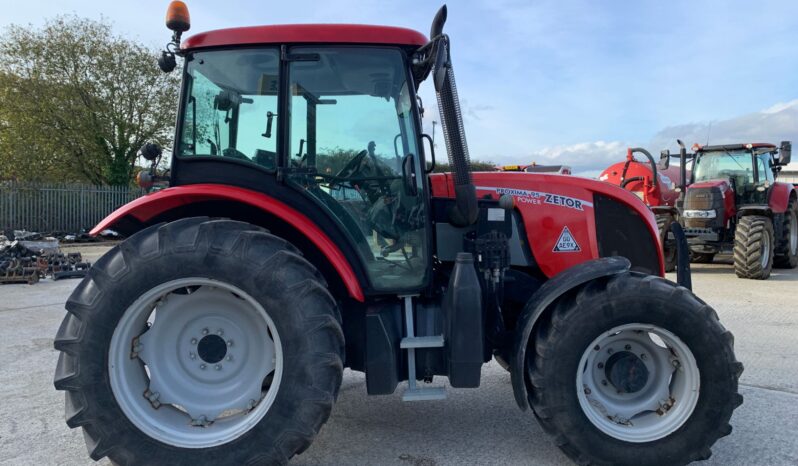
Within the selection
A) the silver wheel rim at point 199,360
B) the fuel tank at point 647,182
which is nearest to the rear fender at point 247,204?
A: the silver wheel rim at point 199,360

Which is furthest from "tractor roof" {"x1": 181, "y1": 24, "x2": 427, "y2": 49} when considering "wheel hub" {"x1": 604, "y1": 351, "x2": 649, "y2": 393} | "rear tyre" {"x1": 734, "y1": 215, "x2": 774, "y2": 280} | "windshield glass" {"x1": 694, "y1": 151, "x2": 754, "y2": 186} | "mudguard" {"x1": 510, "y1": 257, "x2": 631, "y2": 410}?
"windshield glass" {"x1": 694, "y1": 151, "x2": 754, "y2": 186}

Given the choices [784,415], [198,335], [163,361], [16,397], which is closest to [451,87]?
[198,335]

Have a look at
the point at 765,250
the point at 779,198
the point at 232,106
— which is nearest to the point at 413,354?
the point at 232,106

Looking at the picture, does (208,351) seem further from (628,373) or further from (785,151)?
(785,151)

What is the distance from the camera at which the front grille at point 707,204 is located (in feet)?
35.2

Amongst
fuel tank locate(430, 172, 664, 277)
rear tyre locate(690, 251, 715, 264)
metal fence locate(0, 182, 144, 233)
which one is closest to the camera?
fuel tank locate(430, 172, 664, 277)

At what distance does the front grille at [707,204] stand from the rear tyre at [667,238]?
72cm

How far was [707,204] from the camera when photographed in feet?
35.2

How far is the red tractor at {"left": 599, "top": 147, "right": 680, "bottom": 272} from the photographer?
10.3m

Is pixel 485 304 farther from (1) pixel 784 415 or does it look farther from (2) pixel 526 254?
(1) pixel 784 415

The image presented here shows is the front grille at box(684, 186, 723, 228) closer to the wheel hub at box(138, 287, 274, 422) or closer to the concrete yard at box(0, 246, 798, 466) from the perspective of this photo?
the concrete yard at box(0, 246, 798, 466)

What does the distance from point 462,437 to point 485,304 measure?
32.4 inches

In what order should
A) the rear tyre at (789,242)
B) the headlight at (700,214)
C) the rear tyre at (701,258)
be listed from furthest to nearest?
the rear tyre at (701,258)
the rear tyre at (789,242)
the headlight at (700,214)

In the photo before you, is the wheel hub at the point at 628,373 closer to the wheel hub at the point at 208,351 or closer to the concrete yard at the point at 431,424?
the concrete yard at the point at 431,424
